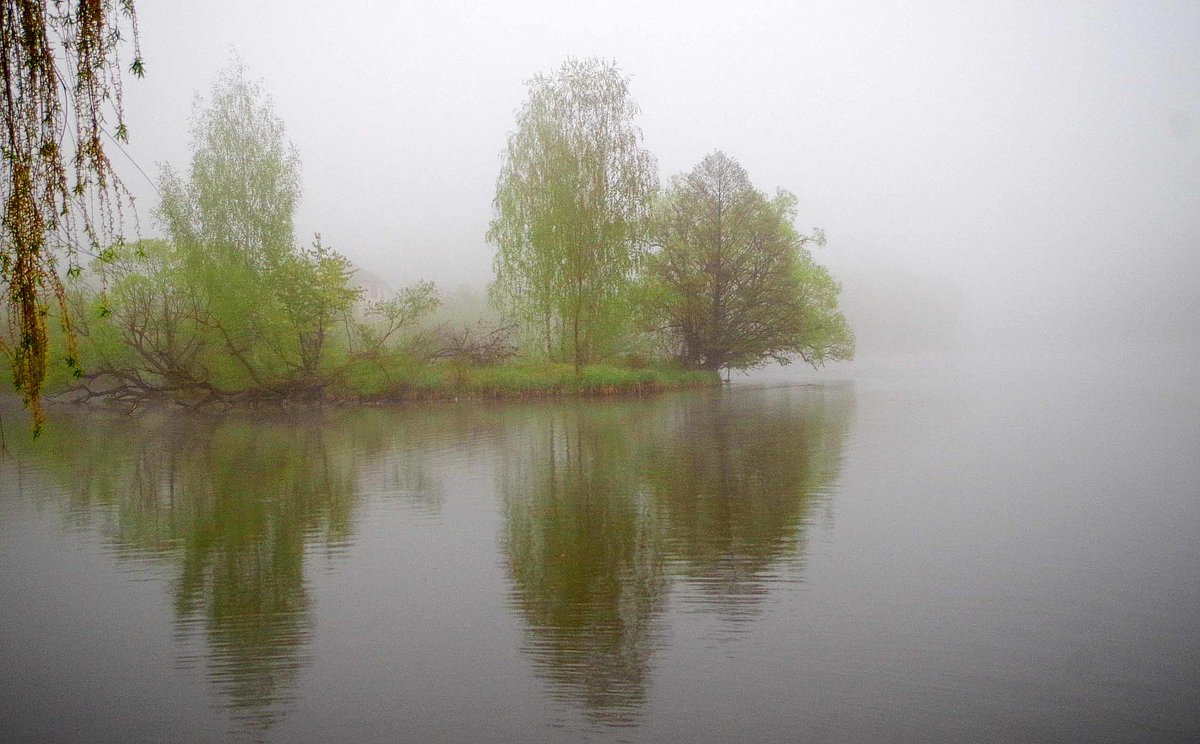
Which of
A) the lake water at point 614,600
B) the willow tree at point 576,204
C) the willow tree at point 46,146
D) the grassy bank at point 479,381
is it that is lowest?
the lake water at point 614,600

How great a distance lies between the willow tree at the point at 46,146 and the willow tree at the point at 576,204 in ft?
82.3

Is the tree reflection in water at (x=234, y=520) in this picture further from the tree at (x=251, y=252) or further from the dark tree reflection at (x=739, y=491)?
the tree at (x=251, y=252)

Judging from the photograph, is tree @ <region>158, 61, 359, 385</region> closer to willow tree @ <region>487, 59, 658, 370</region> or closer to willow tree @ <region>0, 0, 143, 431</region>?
willow tree @ <region>487, 59, 658, 370</region>

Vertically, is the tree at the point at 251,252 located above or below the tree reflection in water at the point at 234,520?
above

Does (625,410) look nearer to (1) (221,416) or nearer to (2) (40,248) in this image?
(1) (221,416)

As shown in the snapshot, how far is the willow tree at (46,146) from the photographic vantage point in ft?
14.7

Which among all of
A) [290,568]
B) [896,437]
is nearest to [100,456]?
[290,568]

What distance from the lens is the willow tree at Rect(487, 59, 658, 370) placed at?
98.2ft

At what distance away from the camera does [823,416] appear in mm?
18578

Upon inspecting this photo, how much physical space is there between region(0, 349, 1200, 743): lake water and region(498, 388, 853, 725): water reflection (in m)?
0.04

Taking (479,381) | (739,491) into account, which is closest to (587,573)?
(739,491)

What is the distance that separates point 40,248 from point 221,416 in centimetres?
2162

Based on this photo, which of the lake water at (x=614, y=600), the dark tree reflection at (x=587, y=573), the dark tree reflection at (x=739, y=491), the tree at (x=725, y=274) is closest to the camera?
the lake water at (x=614, y=600)

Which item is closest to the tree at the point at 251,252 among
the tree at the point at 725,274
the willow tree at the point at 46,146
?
the tree at the point at 725,274
